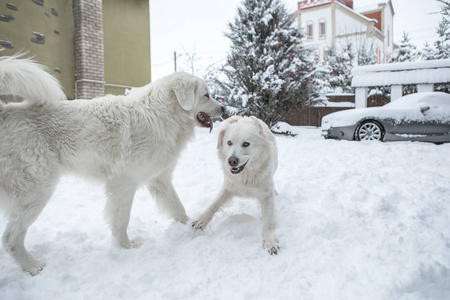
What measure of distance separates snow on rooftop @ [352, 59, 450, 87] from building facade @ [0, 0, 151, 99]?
31.5ft

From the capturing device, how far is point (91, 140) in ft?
8.44

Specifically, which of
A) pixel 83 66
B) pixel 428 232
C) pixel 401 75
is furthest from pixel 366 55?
pixel 428 232

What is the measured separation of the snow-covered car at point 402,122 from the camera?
8.23 metres

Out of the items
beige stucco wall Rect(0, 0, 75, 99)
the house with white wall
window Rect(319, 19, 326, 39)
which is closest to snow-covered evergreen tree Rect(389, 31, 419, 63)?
the house with white wall

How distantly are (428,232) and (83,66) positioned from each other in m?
9.27

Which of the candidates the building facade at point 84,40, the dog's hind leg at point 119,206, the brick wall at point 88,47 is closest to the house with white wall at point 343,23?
the building facade at point 84,40

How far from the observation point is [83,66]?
9.03 meters

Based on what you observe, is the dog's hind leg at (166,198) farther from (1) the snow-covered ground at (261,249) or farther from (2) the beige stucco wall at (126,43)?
(2) the beige stucco wall at (126,43)

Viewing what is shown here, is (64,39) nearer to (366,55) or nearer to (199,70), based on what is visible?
(199,70)

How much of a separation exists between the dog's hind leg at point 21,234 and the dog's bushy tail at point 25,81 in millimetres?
781

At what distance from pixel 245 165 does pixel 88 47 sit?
8009mm

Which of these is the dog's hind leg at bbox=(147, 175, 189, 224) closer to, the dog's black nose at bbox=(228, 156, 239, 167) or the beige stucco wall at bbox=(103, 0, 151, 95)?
the dog's black nose at bbox=(228, 156, 239, 167)

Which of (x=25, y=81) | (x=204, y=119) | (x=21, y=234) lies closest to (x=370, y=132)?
(x=204, y=119)

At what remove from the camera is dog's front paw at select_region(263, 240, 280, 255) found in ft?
8.23
